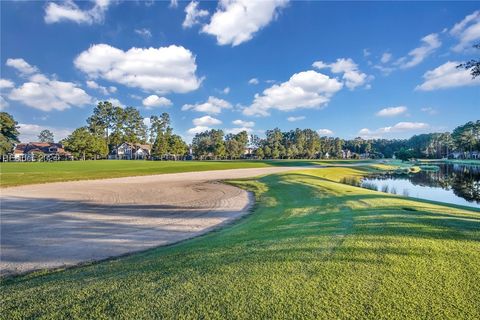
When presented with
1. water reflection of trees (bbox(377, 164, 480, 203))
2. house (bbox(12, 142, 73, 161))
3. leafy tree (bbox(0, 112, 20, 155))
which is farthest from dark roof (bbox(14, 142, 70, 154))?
water reflection of trees (bbox(377, 164, 480, 203))

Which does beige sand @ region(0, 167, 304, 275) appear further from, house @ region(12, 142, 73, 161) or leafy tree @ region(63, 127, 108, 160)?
house @ region(12, 142, 73, 161)

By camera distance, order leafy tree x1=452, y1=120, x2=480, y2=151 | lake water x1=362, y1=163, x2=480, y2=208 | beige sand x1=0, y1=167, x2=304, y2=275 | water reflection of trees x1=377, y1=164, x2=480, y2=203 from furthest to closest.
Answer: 1. leafy tree x1=452, y1=120, x2=480, y2=151
2. water reflection of trees x1=377, y1=164, x2=480, y2=203
3. lake water x1=362, y1=163, x2=480, y2=208
4. beige sand x1=0, y1=167, x2=304, y2=275

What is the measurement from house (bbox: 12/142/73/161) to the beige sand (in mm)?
96923

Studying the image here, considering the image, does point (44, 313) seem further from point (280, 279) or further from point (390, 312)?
point (390, 312)

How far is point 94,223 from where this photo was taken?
34.8ft

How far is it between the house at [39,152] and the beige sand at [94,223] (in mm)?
96923

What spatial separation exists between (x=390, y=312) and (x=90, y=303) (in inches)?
147

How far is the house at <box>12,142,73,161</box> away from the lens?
314 ft

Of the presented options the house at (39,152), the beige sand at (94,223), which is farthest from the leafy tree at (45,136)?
the beige sand at (94,223)

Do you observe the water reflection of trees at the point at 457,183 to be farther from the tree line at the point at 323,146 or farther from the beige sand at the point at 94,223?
the tree line at the point at 323,146

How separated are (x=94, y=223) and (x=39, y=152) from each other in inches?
4352

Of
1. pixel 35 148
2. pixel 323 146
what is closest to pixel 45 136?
pixel 35 148

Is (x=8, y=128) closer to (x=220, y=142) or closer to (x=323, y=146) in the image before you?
(x=220, y=142)

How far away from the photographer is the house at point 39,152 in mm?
95769
